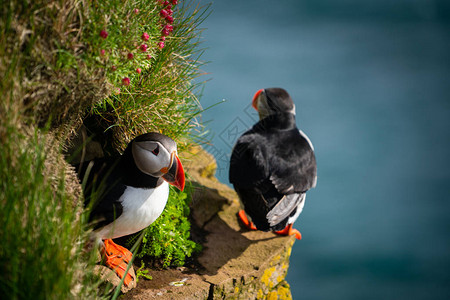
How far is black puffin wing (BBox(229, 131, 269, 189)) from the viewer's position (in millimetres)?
4352

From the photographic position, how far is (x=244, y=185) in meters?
4.39

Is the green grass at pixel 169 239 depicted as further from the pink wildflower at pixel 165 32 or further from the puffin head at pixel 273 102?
the pink wildflower at pixel 165 32

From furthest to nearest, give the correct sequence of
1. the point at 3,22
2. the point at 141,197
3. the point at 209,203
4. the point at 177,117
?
the point at 209,203, the point at 177,117, the point at 141,197, the point at 3,22

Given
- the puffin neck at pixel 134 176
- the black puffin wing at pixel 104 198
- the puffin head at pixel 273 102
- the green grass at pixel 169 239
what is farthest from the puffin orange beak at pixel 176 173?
the puffin head at pixel 273 102

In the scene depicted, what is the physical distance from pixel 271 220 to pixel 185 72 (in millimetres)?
1768

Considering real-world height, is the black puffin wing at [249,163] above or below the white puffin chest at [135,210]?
above

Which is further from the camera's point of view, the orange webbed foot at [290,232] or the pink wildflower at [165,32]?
the orange webbed foot at [290,232]

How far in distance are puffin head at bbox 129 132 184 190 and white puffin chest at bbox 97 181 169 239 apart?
6.6 inches

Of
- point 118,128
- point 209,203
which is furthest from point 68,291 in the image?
point 209,203

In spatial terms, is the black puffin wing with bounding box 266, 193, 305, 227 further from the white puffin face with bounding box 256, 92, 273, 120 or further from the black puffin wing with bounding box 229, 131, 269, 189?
the white puffin face with bounding box 256, 92, 273, 120

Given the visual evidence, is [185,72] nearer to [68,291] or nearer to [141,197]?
[141,197]

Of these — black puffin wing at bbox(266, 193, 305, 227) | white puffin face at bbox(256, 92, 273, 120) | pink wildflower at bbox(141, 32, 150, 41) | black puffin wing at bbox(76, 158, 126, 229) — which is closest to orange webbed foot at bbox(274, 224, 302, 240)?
black puffin wing at bbox(266, 193, 305, 227)

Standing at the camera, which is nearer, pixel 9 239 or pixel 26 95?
pixel 9 239

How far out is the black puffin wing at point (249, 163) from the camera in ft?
14.3
